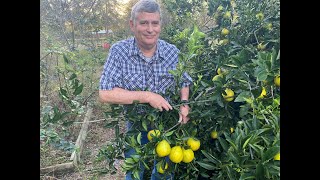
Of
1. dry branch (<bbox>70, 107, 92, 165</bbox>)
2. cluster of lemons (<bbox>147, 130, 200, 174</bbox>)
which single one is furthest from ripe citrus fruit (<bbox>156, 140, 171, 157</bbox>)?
dry branch (<bbox>70, 107, 92, 165</bbox>)

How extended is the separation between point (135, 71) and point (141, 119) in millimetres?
190

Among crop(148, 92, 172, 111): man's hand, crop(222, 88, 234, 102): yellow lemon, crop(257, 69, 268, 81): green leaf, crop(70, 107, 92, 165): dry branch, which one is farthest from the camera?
crop(70, 107, 92, 165): dry branch

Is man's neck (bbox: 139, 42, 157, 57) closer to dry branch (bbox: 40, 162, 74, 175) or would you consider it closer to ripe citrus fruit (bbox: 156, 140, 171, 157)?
ripe citrus fruit (bbox: 156, 140, 171, 157)

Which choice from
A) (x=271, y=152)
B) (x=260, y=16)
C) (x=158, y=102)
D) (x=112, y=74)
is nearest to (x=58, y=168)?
(x=112, y=74)

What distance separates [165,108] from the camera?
84 cm

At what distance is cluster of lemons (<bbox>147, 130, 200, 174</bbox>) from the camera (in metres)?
0.75

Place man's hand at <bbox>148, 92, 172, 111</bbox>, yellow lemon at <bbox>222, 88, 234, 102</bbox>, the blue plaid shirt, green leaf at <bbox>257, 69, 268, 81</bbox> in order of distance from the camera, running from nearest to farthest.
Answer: green leaf at <bbox>257, 69, 268, 81</bbox>
yellow lemon at <bbox>222, 88, 234, 102</bbox>
man's hand at <bbox>148, 92, 172, 111</bbox>
the blue plaid shirt

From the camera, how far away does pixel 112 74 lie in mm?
952

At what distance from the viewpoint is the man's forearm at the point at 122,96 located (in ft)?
2.87

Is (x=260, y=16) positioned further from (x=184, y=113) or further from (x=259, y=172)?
(x=259, y=172)
